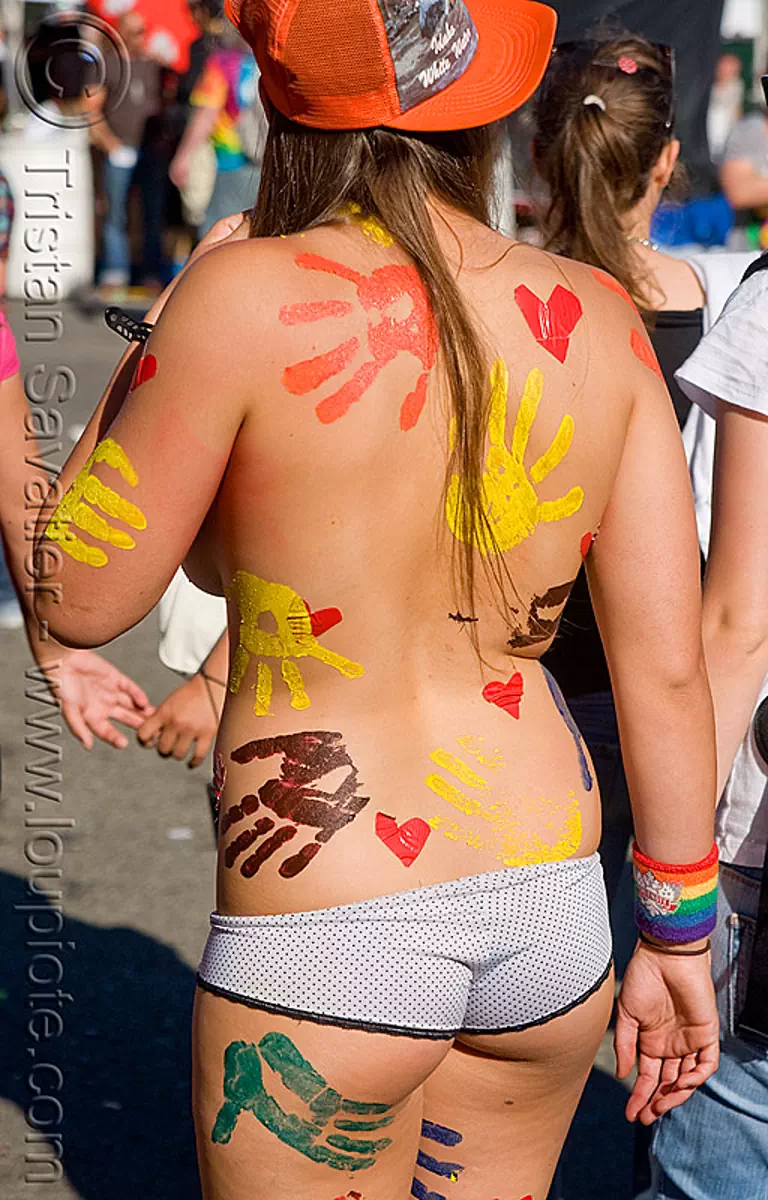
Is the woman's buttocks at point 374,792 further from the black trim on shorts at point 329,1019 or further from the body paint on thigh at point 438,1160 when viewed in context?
the body paint on thigh at point 438,1160

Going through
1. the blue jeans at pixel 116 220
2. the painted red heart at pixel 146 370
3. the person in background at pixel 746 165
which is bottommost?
the blue jeans at pixel 116 220

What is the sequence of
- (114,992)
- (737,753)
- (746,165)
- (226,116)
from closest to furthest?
(737,753) → (114,992) → (746,165) → (226,116)

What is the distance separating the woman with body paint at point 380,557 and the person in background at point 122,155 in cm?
1190

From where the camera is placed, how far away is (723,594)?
2.05 m

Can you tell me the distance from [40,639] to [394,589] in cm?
93

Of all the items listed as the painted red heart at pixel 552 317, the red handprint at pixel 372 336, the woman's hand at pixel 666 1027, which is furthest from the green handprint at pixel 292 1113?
the painted red heart at pixel 552 317

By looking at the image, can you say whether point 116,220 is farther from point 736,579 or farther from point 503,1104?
point 503,1104

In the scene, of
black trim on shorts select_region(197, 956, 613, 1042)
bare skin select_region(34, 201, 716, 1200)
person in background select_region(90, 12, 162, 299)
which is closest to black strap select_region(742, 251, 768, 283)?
bare skin select_region(34, 201, 716, 1200)

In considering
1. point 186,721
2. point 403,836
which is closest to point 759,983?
point 403,836

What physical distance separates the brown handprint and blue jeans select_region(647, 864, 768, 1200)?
72 cm

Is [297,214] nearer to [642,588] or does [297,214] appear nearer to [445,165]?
[445,165]

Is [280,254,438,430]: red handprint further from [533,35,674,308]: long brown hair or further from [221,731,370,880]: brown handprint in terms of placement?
[533,35,674,308]: long brown hair

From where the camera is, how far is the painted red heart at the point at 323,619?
1.67m

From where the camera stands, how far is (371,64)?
161 cm
